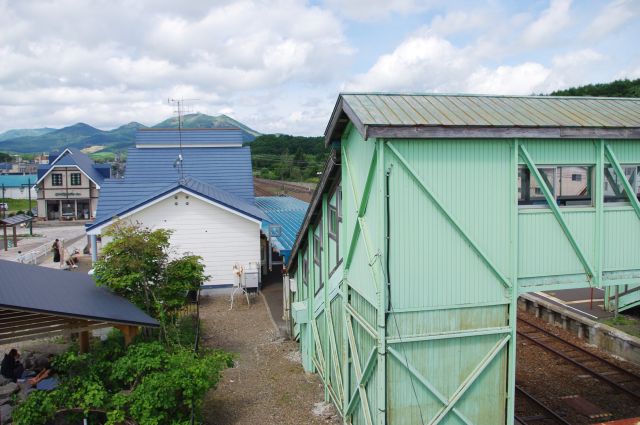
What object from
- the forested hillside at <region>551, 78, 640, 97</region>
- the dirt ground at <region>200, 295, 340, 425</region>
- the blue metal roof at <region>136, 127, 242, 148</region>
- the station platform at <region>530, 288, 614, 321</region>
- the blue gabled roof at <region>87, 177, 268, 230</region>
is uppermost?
the forested hillside at <region>551, 78, 640, 97</region>

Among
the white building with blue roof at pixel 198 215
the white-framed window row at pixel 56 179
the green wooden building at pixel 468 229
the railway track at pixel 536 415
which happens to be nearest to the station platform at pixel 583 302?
the railway track at pixel 536 415

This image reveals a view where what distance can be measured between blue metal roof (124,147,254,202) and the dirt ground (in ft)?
32.5

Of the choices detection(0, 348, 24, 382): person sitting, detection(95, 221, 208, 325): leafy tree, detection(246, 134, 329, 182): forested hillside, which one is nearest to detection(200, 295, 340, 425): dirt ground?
detection(95, 221, 208, 325): leafy tree

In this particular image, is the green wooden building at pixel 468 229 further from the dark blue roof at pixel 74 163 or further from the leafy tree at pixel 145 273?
the dark blue roof at pixel 74 163

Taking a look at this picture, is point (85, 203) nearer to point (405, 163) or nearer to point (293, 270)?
point (293, 270)

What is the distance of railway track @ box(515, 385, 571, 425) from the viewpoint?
1149 centimetres

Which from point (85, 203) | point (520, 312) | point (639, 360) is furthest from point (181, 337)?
point (85, 203)

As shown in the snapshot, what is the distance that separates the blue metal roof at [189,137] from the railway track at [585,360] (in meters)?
19.8

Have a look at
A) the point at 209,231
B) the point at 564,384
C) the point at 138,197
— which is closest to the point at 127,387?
the point at 564,384

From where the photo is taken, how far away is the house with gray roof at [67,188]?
53.8 metres

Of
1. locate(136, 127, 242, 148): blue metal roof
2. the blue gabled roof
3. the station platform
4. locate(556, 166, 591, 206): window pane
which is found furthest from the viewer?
locate(136, 127, 242, 148): blue metal roof

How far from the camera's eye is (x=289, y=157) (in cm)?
8206

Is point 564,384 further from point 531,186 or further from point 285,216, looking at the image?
point 285,216

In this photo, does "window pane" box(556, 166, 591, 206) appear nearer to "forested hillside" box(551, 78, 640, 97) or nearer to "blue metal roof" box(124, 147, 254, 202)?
"blue metal roof" box(124, 147, 254, 202)
